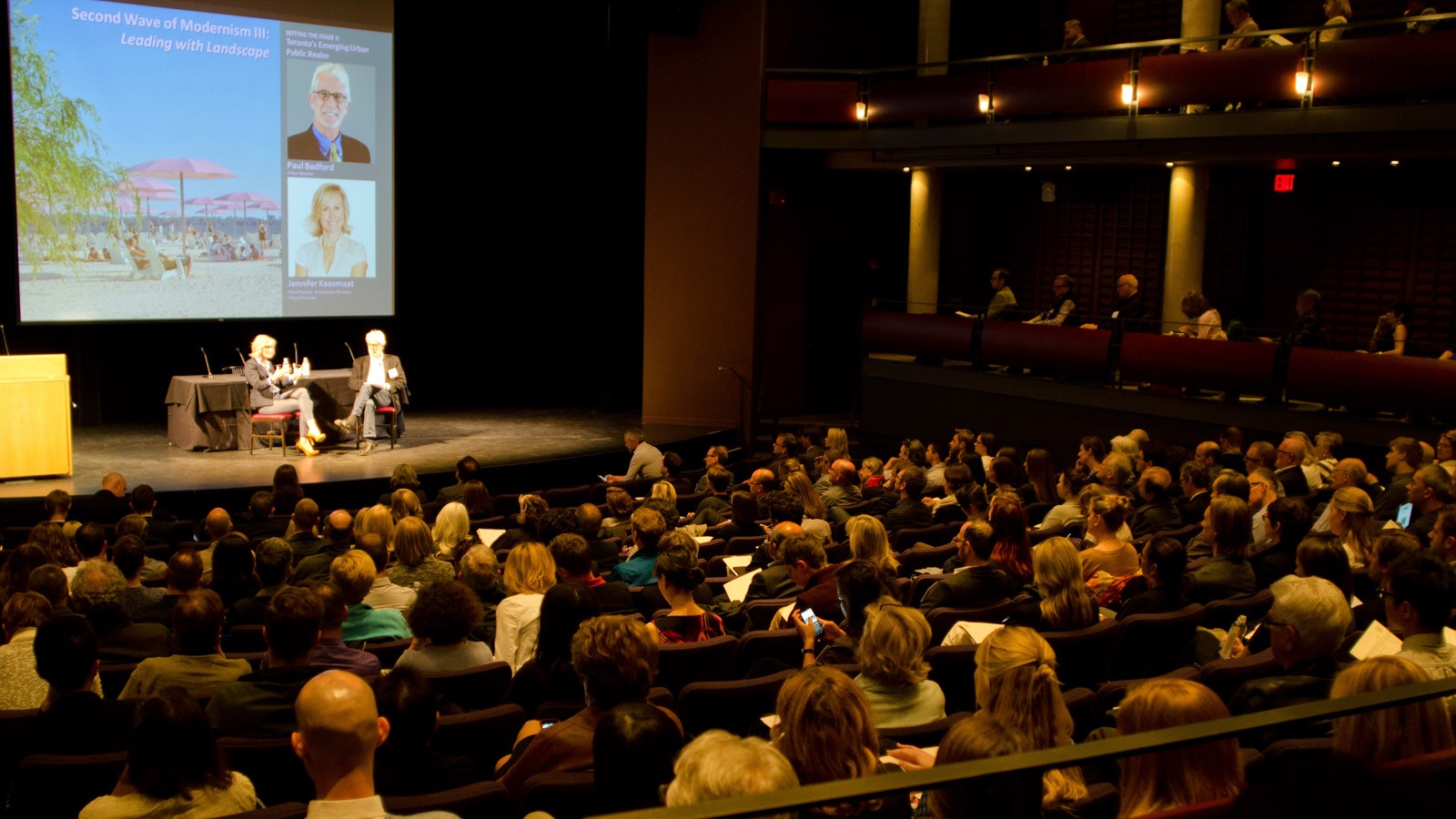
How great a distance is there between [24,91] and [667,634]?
9.63 m

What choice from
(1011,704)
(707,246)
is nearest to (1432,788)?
(1011,704)

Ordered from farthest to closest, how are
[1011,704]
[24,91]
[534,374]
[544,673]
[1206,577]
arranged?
[534,374] → [24,91] → [1206,577] → [544,673] → [1011,704]

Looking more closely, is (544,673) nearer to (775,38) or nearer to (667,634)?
(667,634)

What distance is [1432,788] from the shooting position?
151cm

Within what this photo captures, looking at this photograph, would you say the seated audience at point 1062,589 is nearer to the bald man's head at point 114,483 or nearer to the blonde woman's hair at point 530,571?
the blonde woman's hair at point 530,571

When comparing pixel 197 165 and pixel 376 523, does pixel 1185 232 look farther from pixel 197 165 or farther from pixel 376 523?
pixel 197 165

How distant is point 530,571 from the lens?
16.6 feet

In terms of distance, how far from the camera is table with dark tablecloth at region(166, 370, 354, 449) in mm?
11688

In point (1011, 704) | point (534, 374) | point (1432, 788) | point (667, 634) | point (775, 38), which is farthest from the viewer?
point (534, 374)

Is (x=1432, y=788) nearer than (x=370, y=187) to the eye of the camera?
Yes

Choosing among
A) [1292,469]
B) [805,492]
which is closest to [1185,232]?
[1292,469]

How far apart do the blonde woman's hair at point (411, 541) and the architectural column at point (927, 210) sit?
31.4 ft

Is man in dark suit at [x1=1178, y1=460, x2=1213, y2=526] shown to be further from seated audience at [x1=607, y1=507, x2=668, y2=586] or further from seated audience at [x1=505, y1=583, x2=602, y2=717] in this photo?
seated audience at [x1=505, y1=583, x2=602, y2=717]

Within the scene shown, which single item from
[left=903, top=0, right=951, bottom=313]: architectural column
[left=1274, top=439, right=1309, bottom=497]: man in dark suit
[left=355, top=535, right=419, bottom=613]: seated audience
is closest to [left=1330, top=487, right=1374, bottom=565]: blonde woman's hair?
[left=1274, top=439, right=1309, bottom=497]: man in dark suit
